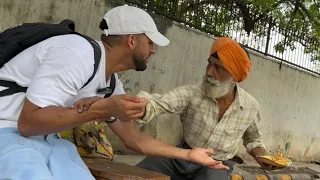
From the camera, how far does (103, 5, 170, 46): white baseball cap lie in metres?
2.34

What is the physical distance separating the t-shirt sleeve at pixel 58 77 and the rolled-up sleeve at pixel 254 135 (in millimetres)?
1908

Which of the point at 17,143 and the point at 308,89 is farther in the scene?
the point at 308,89

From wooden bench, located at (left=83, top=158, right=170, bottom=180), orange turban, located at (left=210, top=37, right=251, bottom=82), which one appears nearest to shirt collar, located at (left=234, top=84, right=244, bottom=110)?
orange turban, located at (left=210, top=37, right=251, bottom=82)

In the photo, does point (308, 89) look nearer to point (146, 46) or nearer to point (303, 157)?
point (303, 157)

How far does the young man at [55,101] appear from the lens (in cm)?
190

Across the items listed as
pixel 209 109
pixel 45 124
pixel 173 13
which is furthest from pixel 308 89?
pixel 45 124

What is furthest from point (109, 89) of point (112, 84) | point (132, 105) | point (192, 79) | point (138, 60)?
point (192, 79)

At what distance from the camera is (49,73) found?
192 cm

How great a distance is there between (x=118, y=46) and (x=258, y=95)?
596 centimetres

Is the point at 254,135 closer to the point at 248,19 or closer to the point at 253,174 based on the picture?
the point at 253,174

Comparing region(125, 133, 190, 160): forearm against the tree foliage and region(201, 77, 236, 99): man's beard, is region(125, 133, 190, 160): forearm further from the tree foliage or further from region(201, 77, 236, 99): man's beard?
the tree foliage

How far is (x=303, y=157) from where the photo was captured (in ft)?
30.0

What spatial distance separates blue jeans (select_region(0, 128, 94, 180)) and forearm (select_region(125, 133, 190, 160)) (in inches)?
25.0

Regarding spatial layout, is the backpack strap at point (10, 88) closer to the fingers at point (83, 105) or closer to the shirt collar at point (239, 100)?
the fingers at point (83, 105)
